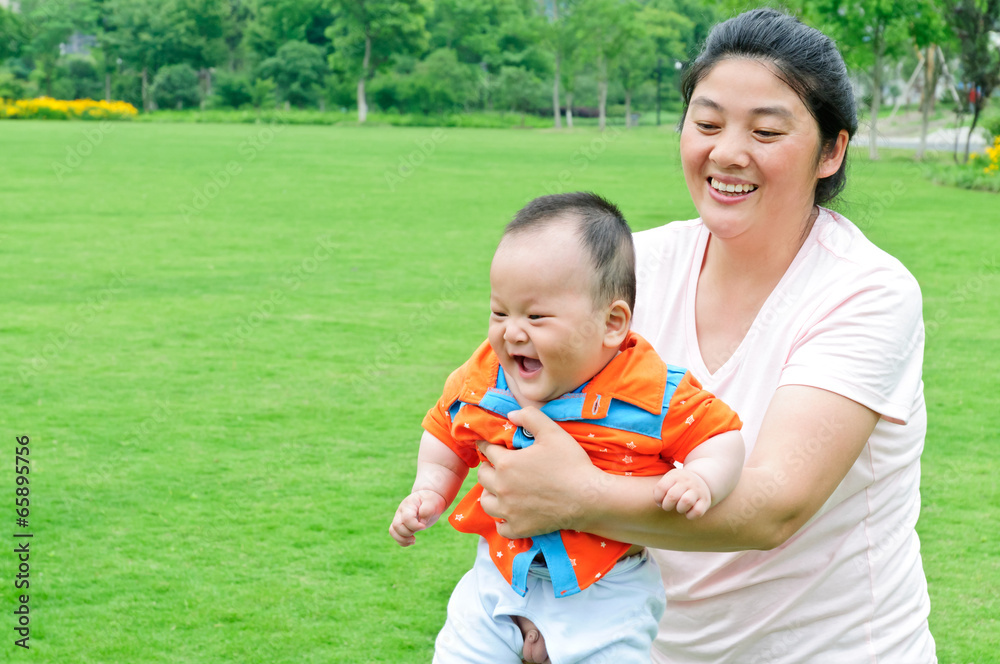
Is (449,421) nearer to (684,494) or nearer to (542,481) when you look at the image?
(542,481)

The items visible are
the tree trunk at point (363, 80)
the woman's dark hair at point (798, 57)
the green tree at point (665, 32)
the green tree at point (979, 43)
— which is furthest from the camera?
the green tree at point (665, 32)

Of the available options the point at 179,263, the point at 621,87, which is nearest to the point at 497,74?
the point at 621,87

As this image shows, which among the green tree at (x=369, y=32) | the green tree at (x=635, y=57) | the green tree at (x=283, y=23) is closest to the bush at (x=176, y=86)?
the green tree at (x=283, y=23)

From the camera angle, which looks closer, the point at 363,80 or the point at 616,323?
the point at 616,323

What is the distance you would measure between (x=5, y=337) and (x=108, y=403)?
2.05 meters

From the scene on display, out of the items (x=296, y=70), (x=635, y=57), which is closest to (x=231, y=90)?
(x=296, y=70)

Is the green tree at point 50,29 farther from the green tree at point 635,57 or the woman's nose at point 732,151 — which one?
the woman's nose at point 732,151

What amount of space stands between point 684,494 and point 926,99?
28489 mm

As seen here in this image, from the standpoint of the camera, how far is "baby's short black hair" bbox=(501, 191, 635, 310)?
6.42ft

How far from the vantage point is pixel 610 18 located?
52.3 m

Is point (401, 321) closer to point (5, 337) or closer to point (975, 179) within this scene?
point (5, 337)

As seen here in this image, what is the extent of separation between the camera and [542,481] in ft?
6.03

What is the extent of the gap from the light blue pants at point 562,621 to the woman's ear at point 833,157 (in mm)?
968

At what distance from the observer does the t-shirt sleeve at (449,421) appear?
2.11 metres
